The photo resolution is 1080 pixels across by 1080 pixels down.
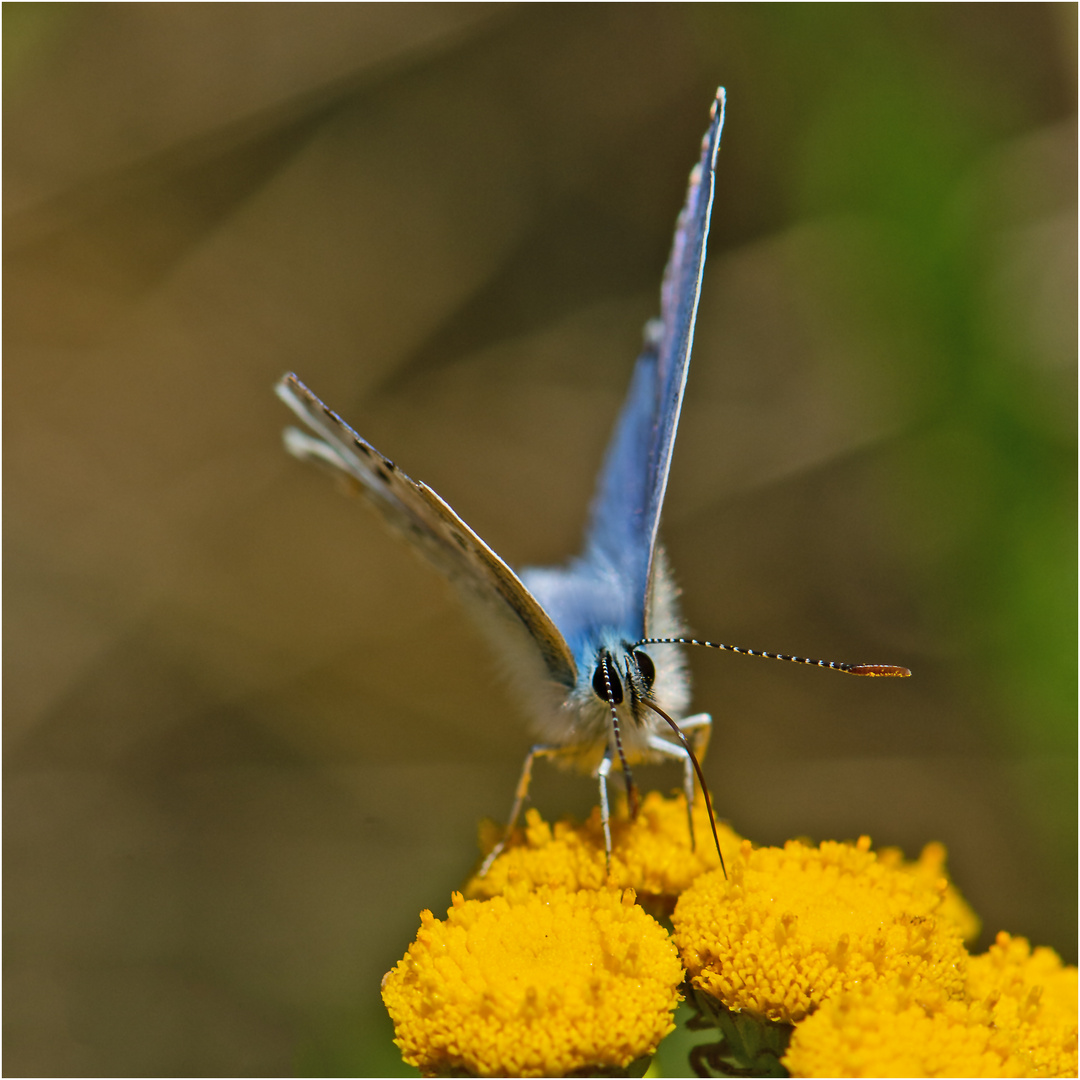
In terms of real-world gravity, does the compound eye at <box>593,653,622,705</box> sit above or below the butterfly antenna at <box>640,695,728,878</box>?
above

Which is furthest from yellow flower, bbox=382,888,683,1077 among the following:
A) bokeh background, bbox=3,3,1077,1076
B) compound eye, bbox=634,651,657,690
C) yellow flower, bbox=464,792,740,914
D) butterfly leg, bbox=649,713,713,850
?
bokeh background, bbox=3,3,1077,1076

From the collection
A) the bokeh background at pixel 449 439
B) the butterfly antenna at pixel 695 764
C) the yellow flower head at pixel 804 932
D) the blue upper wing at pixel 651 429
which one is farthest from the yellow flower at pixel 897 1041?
the bokeh background at pixel 449 439

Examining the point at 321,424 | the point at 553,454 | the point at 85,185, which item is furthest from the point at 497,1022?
the point at 85,185

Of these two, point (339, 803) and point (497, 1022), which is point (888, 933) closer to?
point (497, 1022)

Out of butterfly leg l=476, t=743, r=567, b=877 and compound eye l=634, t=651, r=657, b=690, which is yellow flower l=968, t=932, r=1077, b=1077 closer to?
compound eye l=634, t=651, r=657, b=690

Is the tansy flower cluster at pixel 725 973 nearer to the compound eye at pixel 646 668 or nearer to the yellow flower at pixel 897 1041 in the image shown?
the yellow flower at pixel 897 1041

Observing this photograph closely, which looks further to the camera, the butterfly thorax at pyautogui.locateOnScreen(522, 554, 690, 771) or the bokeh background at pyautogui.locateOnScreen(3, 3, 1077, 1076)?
the bokeh background at pyautogui.locateOnScreen(3, 3, 1077, 1076)

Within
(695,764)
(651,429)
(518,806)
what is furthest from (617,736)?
(651,429)

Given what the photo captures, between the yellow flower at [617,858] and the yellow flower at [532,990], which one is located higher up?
the yellow flower at [617,858]

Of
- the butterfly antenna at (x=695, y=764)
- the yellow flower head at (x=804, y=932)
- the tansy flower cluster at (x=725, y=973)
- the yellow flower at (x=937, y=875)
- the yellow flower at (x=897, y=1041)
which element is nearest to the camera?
the yellow flower at (x=897, y=1041)
